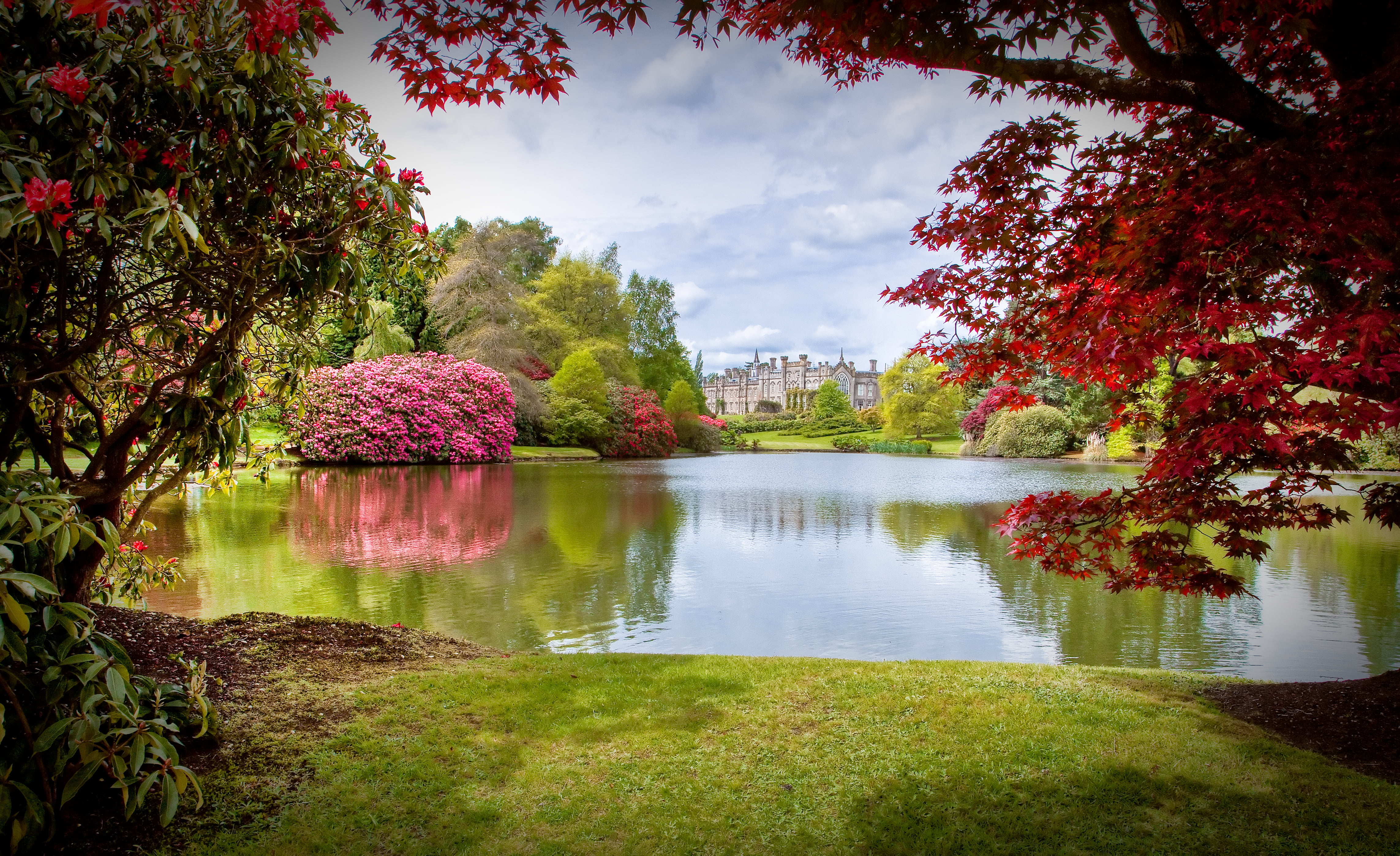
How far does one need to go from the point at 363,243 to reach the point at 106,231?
4.72 ft

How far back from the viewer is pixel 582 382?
31312mm

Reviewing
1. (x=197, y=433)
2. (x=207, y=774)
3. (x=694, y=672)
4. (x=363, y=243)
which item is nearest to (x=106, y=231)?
(x=197, y=433)

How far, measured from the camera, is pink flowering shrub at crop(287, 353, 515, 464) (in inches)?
861

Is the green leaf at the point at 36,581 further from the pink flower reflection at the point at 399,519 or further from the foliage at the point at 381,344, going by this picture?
the foliage at the point at 381,344

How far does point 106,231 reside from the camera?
2051 mm

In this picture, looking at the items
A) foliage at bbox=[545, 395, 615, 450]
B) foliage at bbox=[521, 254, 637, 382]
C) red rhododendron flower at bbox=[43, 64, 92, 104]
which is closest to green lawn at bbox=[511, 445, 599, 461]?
foliage at bbox=[545, 395, 615, 450]

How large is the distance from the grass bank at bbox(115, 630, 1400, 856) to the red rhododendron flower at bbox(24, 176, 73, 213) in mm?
1948

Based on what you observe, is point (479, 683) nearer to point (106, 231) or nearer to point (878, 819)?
point (878, 819)

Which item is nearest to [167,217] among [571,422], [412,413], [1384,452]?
[412,413]

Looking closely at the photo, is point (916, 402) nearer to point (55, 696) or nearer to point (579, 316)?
point (579, 316)

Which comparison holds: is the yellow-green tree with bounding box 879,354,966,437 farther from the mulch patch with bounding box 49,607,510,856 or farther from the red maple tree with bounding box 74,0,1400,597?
the mulch patch with bounding box 49,607,510,856

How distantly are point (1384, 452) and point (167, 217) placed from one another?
30.0 meters

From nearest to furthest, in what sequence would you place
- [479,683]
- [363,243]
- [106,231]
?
1. [106,231]
2. [363,243]
3. [479,683]

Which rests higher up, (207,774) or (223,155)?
(223,155)
